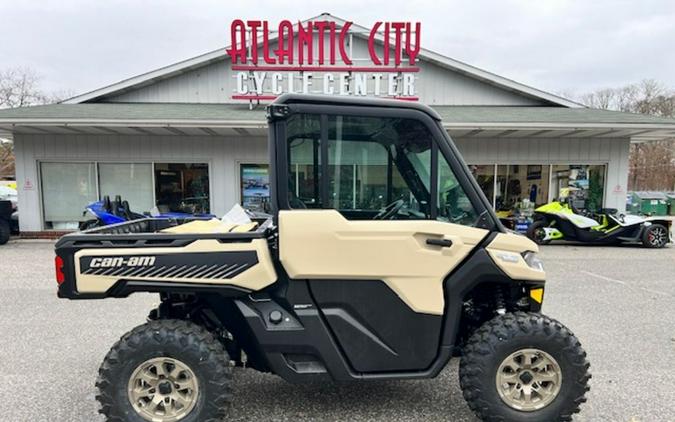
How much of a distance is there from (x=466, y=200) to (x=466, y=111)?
403 inches

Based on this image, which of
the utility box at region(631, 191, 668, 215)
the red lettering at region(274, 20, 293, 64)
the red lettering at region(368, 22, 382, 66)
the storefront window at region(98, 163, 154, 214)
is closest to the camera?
the storefront window at region(98, 163, 154, 214)

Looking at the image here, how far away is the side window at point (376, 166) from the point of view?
8.08 feet

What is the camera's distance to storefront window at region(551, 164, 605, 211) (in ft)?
38.0

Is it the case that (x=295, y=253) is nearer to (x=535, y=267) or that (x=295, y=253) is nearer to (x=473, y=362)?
(x=473, y=362)

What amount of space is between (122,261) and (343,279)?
1.43 m

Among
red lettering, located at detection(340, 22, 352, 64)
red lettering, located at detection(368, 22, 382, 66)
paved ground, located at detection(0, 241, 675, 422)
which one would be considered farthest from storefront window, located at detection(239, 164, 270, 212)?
paved ground, located at detection(0, 241, 675, 422)

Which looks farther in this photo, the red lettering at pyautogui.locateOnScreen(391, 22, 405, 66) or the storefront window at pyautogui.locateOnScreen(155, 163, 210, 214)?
the red lettering at pyautogui.locateOnScreen(391, 22, 405, 66)

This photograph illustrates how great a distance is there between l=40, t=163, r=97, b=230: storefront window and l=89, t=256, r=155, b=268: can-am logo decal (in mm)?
10576

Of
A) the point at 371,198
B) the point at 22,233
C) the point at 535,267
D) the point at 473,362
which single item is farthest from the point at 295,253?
the point at 22,233

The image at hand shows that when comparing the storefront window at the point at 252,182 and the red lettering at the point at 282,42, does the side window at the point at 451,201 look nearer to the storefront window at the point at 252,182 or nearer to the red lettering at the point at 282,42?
the storefront window at the point at 252,182

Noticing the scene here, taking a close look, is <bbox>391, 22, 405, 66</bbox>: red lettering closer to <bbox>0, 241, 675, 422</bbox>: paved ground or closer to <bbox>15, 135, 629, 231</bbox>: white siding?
<bbox>15, 135, 629, 231</bbox>: white siding

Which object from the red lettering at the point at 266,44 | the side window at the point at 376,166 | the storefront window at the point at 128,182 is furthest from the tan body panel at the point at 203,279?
the red lettering at the point at 266,44

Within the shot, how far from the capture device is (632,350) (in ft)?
12.8

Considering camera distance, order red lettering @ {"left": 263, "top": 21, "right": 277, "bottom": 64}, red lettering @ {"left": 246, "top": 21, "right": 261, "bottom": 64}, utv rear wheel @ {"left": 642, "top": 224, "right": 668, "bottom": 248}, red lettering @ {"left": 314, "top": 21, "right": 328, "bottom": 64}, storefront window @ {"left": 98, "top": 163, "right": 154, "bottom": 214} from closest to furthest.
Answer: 1. utv rear wheel @ {"left": 642, "top": 224, "right": 668, "bottom": 248}
2. storefront window @ {"left": 98, "top": 163, "right": 154, "bottom": 214}
3. red lettering @ {"left": 263, "top": 21, "right": 277, "bottom": 64}
4. red lettering @ {"left": 314, "top": 21, "right": 328, "bottom": 64}
5. red lettering @ {"left": 246, "top": 21, "right": 261, "bottom": 64}
